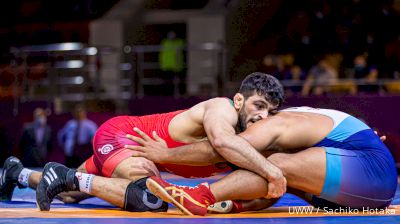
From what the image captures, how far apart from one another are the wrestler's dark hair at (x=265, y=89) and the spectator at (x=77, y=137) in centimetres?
672

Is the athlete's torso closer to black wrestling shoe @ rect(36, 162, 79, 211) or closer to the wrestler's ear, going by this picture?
the wrestler's ear

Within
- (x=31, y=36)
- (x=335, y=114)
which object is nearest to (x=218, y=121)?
(x=335, y=114)

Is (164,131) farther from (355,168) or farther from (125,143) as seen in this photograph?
(355,168)

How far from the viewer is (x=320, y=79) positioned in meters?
10.8

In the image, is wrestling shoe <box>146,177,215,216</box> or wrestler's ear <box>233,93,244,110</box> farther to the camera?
wrestler's ear <box>233,93,244,110</box>

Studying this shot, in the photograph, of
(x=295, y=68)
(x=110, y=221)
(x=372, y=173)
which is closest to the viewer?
(x=110, y=221)

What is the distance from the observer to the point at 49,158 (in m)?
11.6

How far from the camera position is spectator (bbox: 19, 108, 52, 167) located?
11227mm

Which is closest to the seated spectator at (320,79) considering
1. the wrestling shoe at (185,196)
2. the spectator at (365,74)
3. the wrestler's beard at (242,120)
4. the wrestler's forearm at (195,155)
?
the spectator at (365,74)

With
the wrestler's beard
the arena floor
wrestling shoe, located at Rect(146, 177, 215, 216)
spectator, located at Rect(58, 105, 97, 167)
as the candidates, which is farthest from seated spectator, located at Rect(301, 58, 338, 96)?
wrestling shoe, located at Rect(146, 177, 215, 216)

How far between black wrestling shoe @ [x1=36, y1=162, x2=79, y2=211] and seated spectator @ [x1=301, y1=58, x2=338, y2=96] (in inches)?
242

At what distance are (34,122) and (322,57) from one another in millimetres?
4314

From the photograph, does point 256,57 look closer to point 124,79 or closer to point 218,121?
point 124,79

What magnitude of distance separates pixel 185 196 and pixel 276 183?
1.55ft
